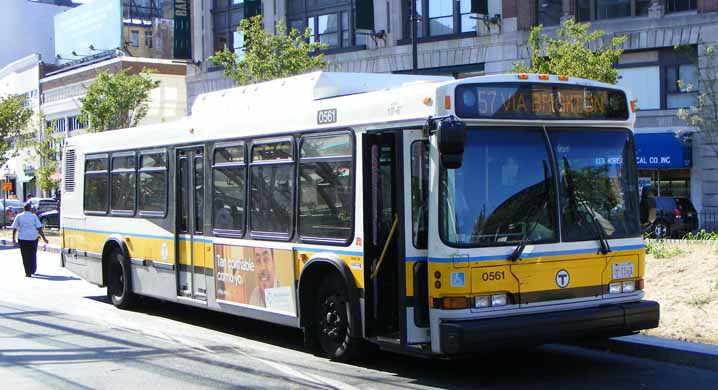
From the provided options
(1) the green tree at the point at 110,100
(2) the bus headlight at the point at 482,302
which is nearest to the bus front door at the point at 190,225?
(2) the bus headlight at the point at 482,302

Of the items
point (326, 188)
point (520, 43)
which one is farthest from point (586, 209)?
point (520, 43)

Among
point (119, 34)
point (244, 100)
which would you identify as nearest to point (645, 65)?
point (244, 100)

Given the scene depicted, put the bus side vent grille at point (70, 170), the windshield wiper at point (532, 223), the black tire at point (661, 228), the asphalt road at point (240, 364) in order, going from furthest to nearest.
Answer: the black tire at point (661, 228)
the bus side vent grille at point (70, 170)
the asphalt road at point (240, 364)
the windshield wiper at point (532, 223)

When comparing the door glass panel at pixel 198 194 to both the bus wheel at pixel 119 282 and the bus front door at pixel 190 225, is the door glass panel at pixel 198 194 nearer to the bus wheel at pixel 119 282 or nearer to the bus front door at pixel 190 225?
the bus front door at pixel 190 225

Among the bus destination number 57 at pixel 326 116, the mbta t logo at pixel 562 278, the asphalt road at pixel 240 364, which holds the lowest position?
the asphalt road at pixel 240 364

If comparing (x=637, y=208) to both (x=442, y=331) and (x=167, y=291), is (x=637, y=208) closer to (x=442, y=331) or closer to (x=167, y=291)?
(x=442, y=331)

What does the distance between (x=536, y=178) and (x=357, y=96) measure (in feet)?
6.82

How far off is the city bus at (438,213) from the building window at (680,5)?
1058 inches

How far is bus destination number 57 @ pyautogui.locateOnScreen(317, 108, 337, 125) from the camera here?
985 cm

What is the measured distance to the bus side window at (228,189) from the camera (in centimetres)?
1147

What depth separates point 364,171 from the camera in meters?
9.27

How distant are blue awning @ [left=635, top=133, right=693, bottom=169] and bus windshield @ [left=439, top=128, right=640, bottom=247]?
2784 cm

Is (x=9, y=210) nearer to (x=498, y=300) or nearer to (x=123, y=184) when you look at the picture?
(x=123, y=184)

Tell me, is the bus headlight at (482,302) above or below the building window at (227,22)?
below
